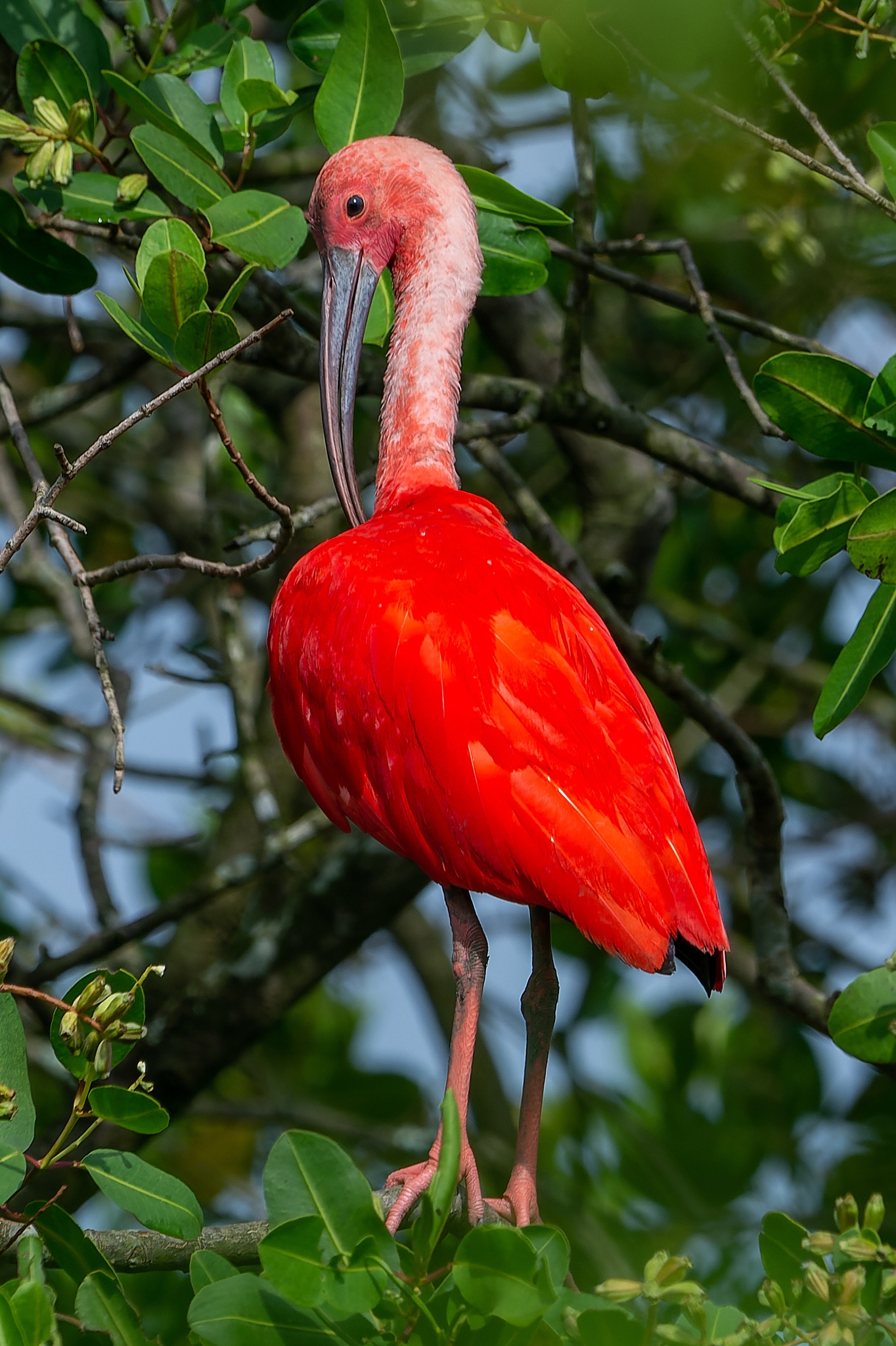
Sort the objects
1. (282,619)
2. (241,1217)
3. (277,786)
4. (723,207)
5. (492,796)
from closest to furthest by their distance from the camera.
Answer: (492,796) < (282,619) < (241,1217) < (277,786) < (723,207)

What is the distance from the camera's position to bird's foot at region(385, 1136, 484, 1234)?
2.62 meters

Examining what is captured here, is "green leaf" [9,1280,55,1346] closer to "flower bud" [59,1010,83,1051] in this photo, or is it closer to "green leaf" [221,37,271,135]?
"flower bud" [59,1010,83,1051]

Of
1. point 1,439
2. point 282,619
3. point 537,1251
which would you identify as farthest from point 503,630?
point 1,439

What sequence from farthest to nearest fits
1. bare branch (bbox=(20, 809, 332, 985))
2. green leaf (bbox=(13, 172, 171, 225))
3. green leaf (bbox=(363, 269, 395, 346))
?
bare branch (bbox=(20, 809, 332, 985))
green leaf (bbox=(363, 269, 395, 346))
green leaf (bbox=(13, 172, 171, 225))

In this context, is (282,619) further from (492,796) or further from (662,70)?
(662,70)

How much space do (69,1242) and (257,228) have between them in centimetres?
202

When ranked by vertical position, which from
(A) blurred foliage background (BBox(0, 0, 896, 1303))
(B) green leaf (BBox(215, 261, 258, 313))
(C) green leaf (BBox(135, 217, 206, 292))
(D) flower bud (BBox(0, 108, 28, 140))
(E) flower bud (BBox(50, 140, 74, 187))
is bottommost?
(A) blurred foliage background (BBox(0, 0, 896, 1303))

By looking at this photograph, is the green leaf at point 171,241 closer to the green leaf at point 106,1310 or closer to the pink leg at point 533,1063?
the pink leg at point 533,1063

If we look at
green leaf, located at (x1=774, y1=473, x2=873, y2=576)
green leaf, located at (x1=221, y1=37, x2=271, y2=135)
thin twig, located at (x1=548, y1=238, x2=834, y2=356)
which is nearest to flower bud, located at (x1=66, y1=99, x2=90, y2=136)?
green leaf, located at (x1=221, y1=37, x2=271, y2=135)

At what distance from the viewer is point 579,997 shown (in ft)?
20.6

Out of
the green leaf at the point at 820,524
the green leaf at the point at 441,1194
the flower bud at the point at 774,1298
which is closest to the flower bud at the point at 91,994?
the green leaf at the point at 441,1194

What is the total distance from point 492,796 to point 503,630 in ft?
1.21

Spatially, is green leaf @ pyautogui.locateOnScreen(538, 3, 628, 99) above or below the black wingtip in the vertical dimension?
above

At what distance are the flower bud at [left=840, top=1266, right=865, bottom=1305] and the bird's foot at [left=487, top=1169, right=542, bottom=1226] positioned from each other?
1.02 metres
